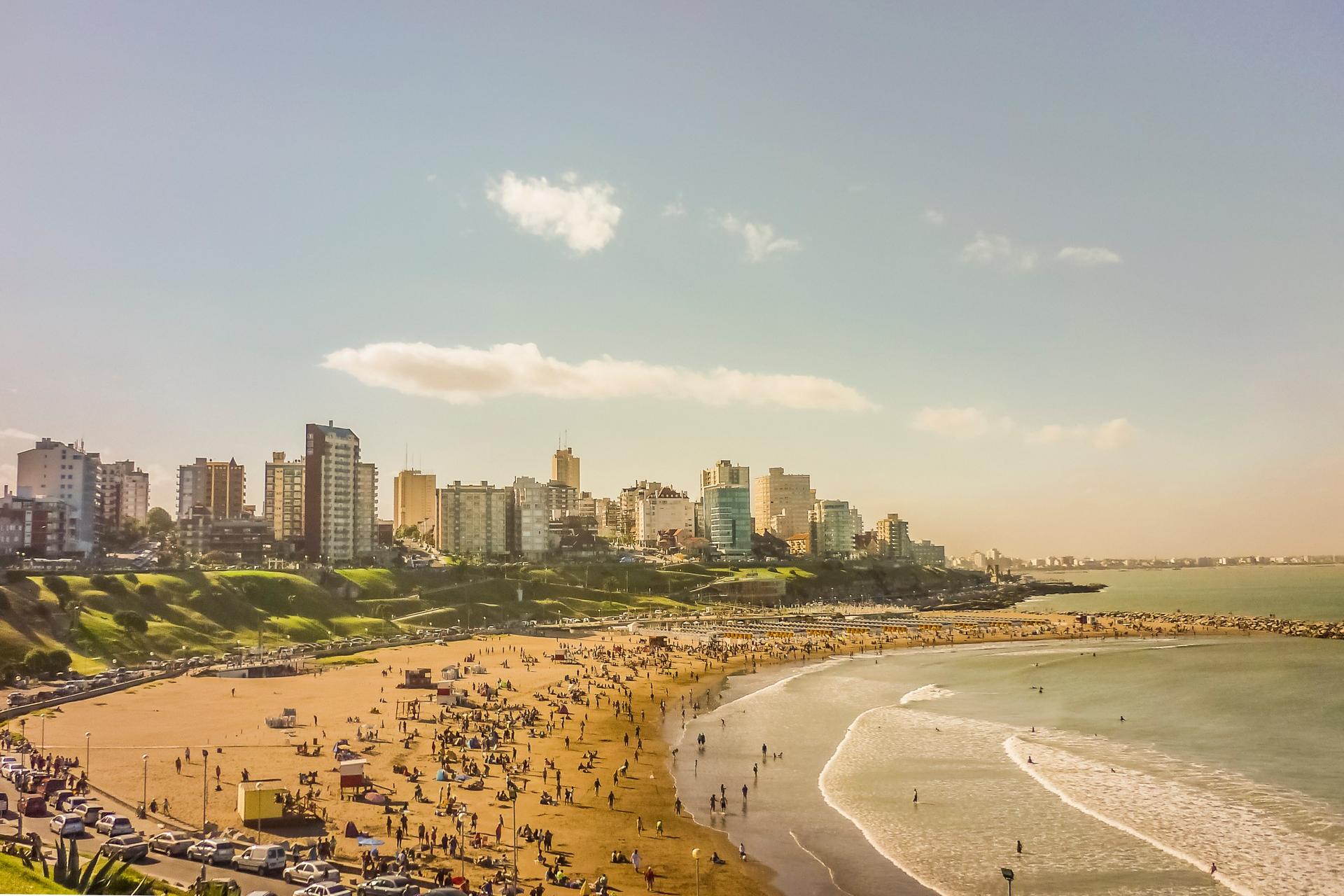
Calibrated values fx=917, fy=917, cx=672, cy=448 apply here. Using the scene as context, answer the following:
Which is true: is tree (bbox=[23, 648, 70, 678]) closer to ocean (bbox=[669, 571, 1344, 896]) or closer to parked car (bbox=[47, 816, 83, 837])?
parked car (bbox=[47, 816, 83, 837])

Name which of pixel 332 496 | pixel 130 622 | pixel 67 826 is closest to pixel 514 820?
pixel 67 826

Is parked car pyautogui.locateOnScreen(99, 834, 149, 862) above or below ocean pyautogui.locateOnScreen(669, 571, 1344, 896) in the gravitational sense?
above

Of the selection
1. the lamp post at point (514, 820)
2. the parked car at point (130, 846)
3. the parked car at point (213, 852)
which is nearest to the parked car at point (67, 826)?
the parked car at point (130, 846)

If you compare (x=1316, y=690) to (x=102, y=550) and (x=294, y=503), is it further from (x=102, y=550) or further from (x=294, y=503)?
(x=294, y=503)

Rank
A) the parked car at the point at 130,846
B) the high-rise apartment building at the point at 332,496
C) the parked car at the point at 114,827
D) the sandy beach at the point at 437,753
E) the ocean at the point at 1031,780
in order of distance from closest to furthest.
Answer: the parked car at the point at 130,846 → the parked car at the point at 114,827 → the ocean at the point at 1031,780 → the sandy beach at the point at 437,753 → the high-rise apartment building at the point at 332,496

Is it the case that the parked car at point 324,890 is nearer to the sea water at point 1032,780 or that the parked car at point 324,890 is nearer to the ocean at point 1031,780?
the ocean at point 1031,780

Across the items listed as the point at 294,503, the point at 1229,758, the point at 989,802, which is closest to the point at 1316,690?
the point at 1229,758

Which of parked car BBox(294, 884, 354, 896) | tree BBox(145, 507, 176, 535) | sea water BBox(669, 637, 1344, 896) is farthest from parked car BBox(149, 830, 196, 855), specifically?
tree BBox(145, 507, 176, 535)

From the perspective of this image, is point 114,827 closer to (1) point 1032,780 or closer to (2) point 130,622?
(1) point 1032,780
